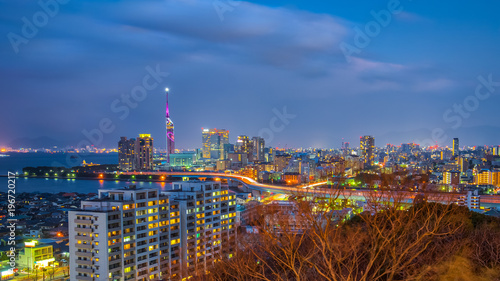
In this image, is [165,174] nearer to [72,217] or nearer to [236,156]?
[236,156]

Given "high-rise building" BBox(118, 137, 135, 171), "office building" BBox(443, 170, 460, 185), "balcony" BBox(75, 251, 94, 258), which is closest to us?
"balcony" BBox(75, 251, 94, 258)

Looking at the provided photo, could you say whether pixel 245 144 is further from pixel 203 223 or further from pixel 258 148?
pixel 203 223

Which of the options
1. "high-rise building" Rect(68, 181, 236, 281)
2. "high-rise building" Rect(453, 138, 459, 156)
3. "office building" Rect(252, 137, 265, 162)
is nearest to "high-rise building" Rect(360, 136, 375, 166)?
"high-rise building" Rect(453, 138, 459, 156)

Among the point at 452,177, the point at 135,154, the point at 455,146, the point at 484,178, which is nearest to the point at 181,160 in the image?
the point at 135,154

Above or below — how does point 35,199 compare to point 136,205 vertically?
below

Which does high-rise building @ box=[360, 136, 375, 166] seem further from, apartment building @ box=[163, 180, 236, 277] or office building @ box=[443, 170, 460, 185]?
apartment building @ box=[163, 180, 236, 277]

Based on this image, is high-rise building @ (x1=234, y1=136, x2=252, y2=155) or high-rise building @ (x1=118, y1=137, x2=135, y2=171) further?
high-rise building @ (x1=234, y1=136, x2=252, y2=155)

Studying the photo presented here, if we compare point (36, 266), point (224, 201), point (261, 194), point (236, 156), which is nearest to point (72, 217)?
point (36, 266)
